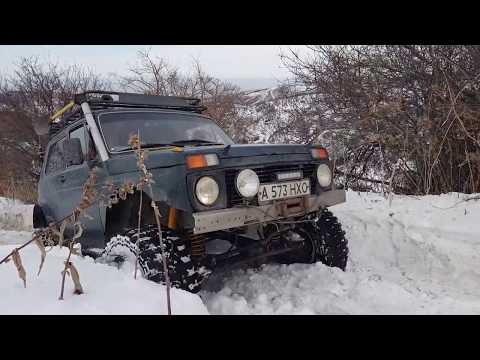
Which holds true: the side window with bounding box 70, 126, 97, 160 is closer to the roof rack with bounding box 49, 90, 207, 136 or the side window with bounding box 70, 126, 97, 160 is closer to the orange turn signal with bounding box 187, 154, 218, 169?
the roof rack with bounding box 49, 90, 207, 136

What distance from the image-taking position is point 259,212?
279 cm

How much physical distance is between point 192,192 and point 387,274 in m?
2.07

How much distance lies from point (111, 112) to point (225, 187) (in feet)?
5.31

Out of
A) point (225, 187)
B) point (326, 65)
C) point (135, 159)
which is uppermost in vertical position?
point (326, 65)

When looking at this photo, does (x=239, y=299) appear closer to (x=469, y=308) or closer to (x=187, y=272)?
(x=187, y=272)

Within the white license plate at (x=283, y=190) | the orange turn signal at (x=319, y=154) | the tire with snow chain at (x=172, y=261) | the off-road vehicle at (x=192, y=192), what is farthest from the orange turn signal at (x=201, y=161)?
the orange turn signal at (x=319, y=154)

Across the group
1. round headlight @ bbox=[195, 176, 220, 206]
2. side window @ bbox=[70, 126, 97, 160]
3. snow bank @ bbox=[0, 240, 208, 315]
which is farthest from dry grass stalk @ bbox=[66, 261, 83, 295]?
side window @ bbox=[70, 126, 97, 160]

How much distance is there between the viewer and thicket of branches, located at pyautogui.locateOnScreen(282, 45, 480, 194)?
17.1 ft

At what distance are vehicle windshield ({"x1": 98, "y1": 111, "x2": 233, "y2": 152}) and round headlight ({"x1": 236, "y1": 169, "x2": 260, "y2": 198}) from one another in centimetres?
93

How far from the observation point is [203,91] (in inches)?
467

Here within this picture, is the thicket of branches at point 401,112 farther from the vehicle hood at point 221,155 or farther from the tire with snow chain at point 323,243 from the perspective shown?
the vehicle hood at point 221,155

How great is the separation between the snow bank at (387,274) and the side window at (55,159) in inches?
91.4

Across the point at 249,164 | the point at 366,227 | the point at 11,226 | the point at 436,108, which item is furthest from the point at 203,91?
the point at 249,164

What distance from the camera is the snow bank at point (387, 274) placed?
2.82m
